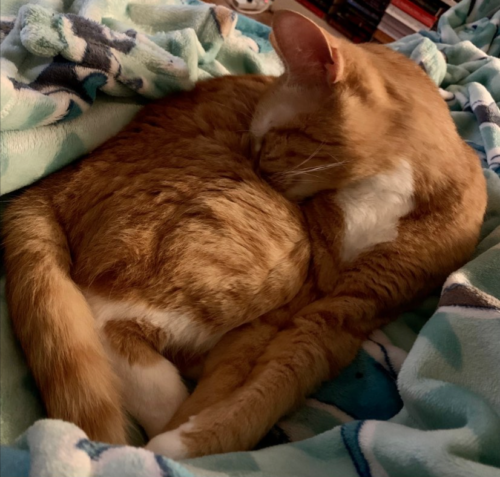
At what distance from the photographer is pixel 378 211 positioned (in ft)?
3.36

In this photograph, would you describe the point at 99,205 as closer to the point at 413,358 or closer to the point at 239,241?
the point at 239,241

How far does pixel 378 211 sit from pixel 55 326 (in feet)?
2.21

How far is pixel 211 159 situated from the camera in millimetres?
994

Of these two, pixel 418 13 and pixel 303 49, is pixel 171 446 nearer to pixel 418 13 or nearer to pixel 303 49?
pixel 303 49

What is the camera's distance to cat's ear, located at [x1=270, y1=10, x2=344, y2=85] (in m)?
0.92

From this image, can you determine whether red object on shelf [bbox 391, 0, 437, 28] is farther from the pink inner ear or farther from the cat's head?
the pink inner ear

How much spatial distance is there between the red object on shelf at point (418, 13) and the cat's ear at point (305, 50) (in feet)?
7.82

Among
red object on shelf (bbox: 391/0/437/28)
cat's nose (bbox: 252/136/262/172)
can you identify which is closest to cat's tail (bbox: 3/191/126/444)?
cat's nose (bbox: 252/136/262/172)

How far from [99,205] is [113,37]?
38cm

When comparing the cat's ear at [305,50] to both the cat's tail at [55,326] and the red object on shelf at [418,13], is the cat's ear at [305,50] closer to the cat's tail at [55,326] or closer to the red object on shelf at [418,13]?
the cat's tail at [55,326]

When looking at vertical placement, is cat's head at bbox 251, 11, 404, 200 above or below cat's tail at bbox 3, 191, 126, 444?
above

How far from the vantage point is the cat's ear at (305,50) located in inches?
36.2

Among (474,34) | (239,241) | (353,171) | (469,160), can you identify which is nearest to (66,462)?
(239,241)

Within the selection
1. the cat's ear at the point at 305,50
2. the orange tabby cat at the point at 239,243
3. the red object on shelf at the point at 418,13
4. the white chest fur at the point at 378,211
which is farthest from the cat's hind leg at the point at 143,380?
the red object on shelf at the point at 418,13
